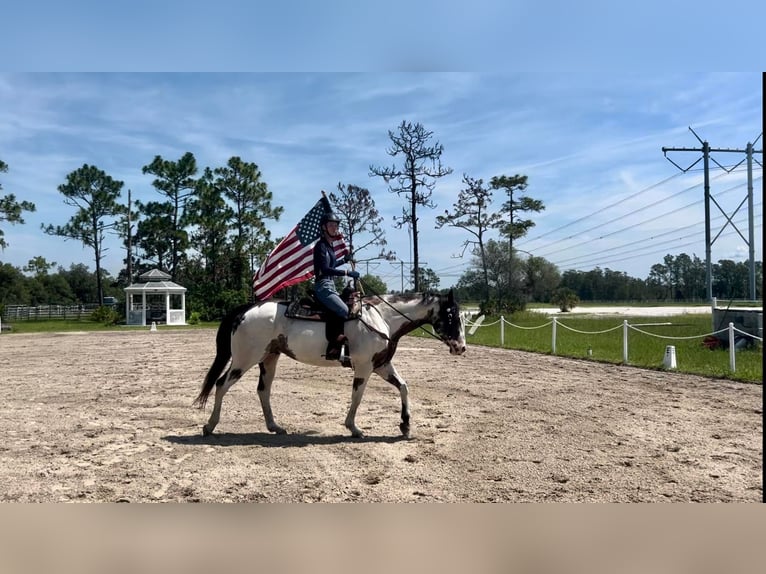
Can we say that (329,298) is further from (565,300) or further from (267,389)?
(565,300)

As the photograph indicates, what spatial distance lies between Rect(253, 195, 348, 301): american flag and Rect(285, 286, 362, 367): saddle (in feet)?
1.59

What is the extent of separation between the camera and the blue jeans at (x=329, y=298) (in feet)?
22.4

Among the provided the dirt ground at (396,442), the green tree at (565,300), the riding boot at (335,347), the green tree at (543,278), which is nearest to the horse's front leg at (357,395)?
the dirt ground at (396,442)

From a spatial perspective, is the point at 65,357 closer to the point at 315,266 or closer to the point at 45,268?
the point at 315,266

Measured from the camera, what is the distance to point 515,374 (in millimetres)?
12680

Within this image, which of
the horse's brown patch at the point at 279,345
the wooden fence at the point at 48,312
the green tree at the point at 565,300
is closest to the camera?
the horse's brown patch at the point at 279,345

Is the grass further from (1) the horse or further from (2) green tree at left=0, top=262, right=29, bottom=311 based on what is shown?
(2) green tree at left=0, top=262, right=29, bottom=311

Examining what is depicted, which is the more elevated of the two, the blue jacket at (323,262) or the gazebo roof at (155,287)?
the gazebo roof at (155,287)

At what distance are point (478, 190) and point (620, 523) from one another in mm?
34465

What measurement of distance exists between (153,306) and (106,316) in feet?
13.6

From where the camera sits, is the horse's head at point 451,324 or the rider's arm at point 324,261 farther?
the horse's head at point 451,324

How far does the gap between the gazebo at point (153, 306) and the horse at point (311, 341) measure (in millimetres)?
33972

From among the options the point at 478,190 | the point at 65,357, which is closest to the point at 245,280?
the point at 478,190

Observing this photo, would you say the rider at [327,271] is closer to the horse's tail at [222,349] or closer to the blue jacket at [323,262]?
the blue jacket at [323,262]
